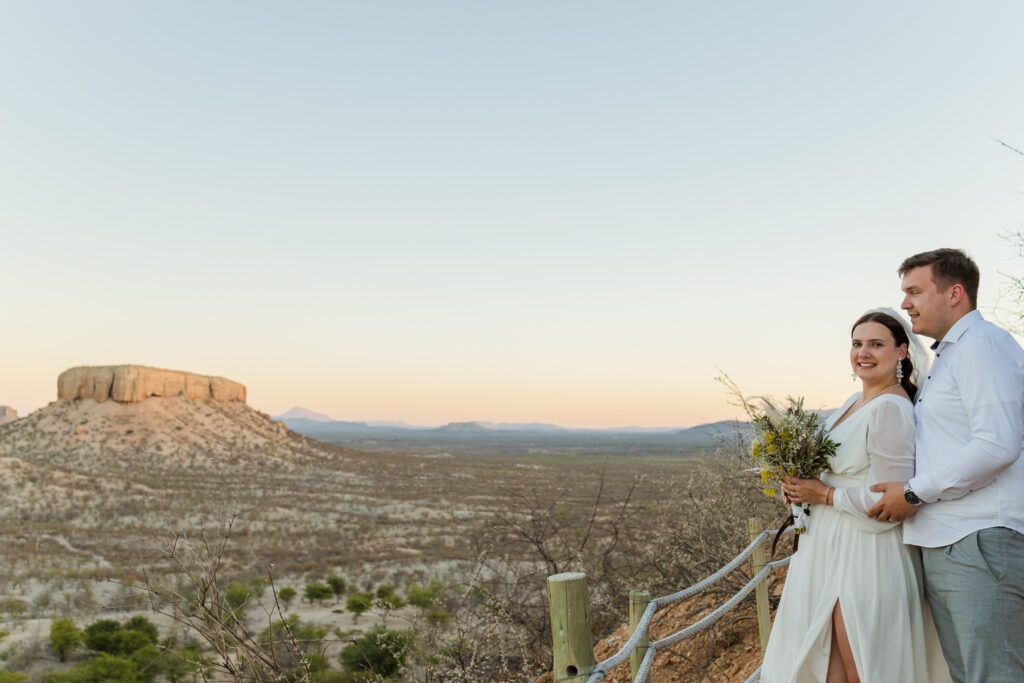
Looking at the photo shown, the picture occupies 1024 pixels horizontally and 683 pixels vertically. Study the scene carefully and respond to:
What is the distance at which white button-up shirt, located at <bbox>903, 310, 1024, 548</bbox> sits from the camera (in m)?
1.89

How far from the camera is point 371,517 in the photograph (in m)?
26.2

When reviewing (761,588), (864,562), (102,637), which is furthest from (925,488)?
(102,637)

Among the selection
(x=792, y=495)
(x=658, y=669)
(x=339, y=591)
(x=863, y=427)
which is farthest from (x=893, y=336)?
(x=339, y=591)

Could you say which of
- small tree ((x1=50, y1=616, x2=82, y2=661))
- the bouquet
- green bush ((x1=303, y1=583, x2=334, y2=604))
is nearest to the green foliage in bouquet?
the bouquet

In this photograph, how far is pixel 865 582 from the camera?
2.11 m

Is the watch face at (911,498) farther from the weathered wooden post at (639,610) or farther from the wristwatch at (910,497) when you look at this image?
the weathered wooden post at (639,610)

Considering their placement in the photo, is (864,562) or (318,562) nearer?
(864,562)

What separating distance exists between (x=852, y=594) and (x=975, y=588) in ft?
1.12

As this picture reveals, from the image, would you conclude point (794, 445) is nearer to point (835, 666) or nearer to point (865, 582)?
point (865, 582)

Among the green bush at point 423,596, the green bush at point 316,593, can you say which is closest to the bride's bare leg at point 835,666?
the green bush at point 423,596

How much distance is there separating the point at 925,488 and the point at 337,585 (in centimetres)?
1484

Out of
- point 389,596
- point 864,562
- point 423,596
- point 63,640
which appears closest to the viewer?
point 864,562

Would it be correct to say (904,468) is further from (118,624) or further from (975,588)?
(118,624)

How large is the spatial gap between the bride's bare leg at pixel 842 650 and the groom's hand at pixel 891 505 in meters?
0.34
